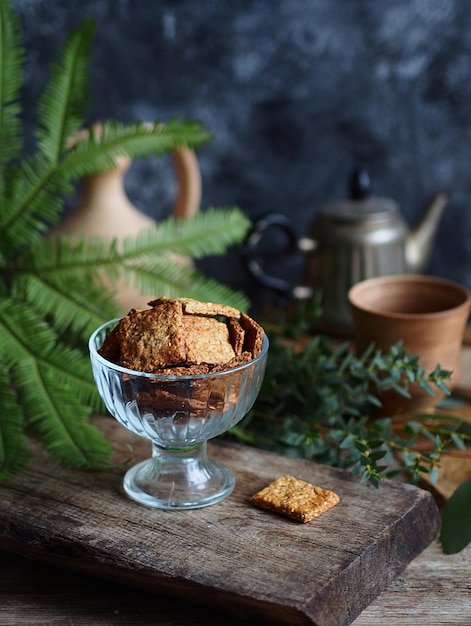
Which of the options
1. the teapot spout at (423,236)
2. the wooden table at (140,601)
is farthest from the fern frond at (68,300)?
the teapot spout at (423,236)

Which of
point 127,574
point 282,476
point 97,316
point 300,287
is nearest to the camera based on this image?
point 127,574

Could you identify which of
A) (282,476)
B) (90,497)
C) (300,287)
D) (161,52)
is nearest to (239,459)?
(282,476)

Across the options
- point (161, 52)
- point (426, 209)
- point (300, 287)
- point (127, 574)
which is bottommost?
point (127, 574)

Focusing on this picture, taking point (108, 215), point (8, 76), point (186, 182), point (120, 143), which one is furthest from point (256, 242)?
point (8, 76)

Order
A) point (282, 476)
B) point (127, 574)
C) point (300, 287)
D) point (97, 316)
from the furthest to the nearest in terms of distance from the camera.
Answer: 1. point (300, 287)
2. point (97, 316)
3. point (282, 476)
4. point (127, 574)

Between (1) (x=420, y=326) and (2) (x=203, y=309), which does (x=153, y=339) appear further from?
(1) (x=420, y=326)

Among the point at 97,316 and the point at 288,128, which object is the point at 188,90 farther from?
the point at 97,316

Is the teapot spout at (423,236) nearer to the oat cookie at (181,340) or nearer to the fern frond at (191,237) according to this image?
the fern frond at (191,237)
